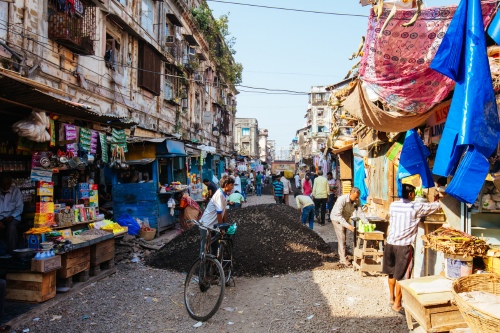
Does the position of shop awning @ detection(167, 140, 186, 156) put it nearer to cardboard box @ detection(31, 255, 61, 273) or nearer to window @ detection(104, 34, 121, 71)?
window @ detection(104, 34, 121, 71)

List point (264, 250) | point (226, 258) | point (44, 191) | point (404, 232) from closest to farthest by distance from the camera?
point (404, 232)
point (226, 258)
point (44, 191)
point (264, 250)

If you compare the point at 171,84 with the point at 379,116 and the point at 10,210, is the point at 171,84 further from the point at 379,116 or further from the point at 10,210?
the point at 379,116

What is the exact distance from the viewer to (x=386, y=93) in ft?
17.0

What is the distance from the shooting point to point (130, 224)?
36.9 ft

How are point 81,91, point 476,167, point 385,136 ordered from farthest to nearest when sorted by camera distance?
point 81,91 < point 385,136 < point 476,167

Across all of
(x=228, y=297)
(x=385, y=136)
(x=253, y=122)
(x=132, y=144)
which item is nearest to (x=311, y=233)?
(x=385, y=136)

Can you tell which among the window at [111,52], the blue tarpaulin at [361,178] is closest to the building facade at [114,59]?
the window at [111,52]

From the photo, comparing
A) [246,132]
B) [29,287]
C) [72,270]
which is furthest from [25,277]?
[246,132]

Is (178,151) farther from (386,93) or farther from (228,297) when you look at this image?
(386,93)

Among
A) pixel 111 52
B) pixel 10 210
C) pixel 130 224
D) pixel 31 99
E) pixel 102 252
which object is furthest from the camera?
pixel 111 52

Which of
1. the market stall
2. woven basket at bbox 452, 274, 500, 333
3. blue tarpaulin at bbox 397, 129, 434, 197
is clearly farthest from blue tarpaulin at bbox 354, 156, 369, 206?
woven basket at bbox 452, 274, 500, 333

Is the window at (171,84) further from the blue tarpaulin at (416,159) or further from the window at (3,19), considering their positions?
the blue tarpaulin at (416,159)

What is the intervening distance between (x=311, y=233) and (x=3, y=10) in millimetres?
8945

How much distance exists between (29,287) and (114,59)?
10468mm
